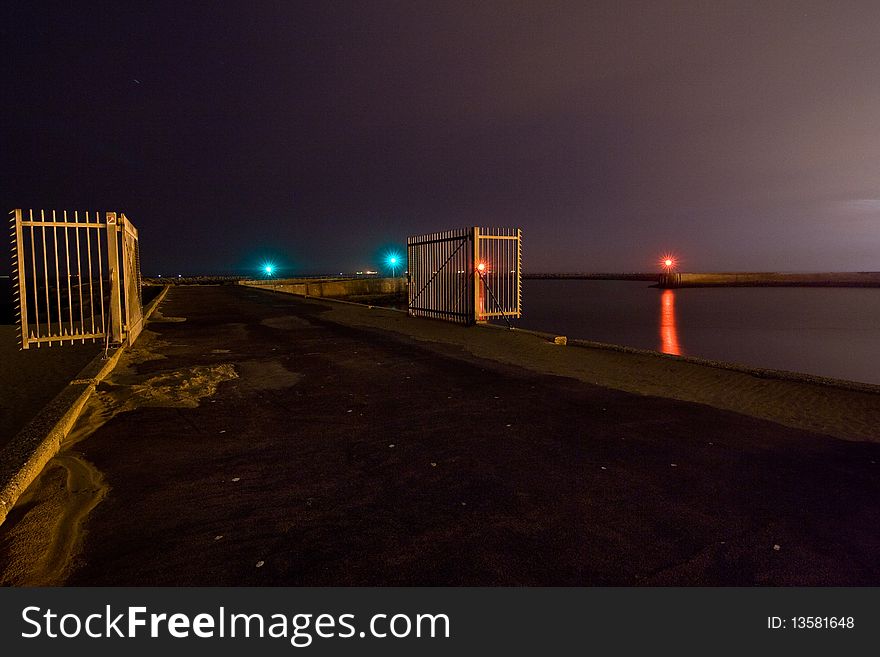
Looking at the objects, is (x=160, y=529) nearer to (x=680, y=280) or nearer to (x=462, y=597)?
(x=462, y=597)

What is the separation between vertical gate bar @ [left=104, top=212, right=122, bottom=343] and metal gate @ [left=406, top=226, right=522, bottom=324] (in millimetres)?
8778

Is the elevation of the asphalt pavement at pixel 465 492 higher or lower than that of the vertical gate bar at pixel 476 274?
lower

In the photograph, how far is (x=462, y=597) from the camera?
2.68 m

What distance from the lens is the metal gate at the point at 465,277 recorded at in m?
15.1

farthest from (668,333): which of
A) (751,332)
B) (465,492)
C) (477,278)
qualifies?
(465,492)

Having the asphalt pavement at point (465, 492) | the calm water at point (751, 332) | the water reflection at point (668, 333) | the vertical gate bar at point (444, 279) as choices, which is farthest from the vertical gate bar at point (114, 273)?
the calm water at point (751, 332)

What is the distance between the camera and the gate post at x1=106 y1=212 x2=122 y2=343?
9.65 meters

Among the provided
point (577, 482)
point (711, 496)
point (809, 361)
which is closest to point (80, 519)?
point (577, 482)

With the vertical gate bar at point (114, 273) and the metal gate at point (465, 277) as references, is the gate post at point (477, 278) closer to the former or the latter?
the metal gate at point (465, 277)

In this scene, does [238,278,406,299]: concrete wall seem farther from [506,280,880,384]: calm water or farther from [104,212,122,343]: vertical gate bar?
[104,212,122,343]: vertical gate bar

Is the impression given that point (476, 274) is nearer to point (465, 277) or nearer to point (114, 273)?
point (465, 277)

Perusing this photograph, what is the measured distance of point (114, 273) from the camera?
9.64m

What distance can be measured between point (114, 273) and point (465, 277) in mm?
8988

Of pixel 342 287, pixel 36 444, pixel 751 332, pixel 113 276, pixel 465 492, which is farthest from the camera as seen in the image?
pixel 342 287
